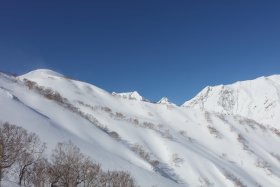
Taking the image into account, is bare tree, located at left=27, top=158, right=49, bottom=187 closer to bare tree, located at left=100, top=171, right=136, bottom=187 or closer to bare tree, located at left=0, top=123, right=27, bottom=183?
bare tree, located at left=0, top=123, right=27, bottom=183

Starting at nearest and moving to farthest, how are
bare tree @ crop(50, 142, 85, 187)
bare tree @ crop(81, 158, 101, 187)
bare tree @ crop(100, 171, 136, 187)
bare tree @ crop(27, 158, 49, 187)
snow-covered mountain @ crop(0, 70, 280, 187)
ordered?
bare tree @ crop(27, 158, 49, 187), bare tree @ crop(50, 142, 85, 187), bare tree @ crop(81, 158, 101, 187), bare tree @ crop(100, 171, 136, 187), snow-covered mountain @ crop(0, 70, 280, 187)

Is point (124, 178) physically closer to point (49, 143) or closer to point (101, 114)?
point (49, 143)

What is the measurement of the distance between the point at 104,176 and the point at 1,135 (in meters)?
18.4

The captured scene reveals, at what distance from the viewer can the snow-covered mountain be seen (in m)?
97.2

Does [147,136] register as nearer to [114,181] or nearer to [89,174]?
[114,181]

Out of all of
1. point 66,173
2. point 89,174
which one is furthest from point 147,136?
point 66,173

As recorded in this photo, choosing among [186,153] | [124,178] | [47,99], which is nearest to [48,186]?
[124,178]

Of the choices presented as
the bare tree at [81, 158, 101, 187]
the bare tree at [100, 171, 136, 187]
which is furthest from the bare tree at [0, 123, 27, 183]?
the bare tree at [100, 171, 136, 187]

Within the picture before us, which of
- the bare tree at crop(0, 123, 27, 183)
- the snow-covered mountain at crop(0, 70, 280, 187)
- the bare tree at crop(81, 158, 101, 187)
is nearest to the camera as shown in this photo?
the bare tree at crop(0, 123, 27, 183)

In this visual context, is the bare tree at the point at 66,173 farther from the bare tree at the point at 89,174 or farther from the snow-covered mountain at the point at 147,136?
the snow-covered mountain at the point at 147,136

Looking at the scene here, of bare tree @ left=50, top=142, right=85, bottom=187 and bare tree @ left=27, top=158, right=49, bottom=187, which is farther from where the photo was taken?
bare tree @ left=50, top=142, right=85, bottom=187

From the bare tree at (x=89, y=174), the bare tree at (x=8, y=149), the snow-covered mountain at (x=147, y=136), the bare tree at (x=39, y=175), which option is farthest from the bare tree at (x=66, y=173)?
the snow-covered mountain at (x=147, y=136)

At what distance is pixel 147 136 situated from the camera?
141 m

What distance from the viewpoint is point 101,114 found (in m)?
150
